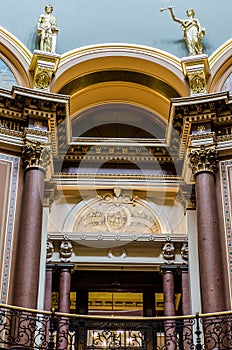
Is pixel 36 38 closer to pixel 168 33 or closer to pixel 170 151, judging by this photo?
pixel 168 33

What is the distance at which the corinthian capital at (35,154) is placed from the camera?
13.4m

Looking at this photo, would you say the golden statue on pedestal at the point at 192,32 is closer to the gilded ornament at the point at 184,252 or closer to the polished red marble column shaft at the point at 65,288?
the gilded ornament at the point at 184,252

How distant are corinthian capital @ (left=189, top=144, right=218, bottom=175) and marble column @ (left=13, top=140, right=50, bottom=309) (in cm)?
324

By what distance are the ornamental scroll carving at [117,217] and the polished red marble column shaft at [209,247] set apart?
262 cm

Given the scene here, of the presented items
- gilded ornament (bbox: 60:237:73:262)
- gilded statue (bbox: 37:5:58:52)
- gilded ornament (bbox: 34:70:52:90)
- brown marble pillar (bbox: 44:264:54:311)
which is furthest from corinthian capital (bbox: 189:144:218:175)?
gilded statue (bbox: 37:5:58:52)

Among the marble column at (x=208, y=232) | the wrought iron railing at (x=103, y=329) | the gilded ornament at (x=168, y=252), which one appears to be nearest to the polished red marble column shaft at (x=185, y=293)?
the gilded ornament at (x=168, y=252)

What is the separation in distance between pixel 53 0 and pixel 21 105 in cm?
367

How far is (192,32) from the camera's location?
15.1m

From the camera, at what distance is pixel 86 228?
1549cm

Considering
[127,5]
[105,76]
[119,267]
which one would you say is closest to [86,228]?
[119,267]

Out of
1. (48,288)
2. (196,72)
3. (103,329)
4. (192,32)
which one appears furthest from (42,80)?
(103,329)

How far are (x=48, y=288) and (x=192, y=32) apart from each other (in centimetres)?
711

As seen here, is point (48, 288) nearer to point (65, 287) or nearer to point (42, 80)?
point (65, 287)

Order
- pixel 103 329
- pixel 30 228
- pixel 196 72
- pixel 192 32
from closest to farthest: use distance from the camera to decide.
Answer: pixel 103 329
pixel 30 228
pixel 196 72
pixel 192 32
